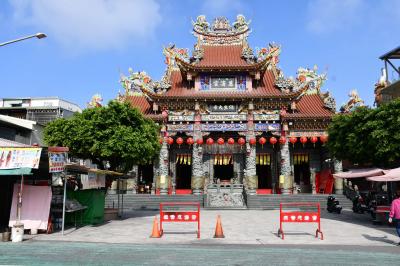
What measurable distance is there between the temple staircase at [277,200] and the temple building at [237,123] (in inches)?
61.0

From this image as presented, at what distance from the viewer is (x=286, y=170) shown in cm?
2747

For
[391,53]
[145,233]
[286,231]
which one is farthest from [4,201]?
[391,53]

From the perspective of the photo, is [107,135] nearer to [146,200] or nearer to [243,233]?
[243,233]

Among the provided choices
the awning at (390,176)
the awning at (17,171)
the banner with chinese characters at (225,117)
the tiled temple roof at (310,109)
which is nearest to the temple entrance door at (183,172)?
the banner with chinese characters at (225,117)

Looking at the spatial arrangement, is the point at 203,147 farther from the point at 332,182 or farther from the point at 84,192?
the point at 84,192

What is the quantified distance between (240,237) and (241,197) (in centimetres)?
1267

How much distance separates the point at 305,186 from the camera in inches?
1191

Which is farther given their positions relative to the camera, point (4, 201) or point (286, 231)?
point (4, 201)

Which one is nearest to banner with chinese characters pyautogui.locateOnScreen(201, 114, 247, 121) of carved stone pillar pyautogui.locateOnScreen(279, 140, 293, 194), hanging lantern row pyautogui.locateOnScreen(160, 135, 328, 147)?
hanging lantern row pyautogui.locateOnScreen(160, 135, 328, 147)

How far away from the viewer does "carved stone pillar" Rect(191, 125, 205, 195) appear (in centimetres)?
2672

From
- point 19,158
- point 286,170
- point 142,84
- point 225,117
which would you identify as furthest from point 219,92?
point 19,158

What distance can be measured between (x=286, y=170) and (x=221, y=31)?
15119mm

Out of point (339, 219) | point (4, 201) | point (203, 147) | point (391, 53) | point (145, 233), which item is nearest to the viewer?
point (145, 233)

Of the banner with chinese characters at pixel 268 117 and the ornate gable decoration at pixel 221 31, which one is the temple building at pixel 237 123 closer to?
the banner with chinese characters at pixel 268 117
